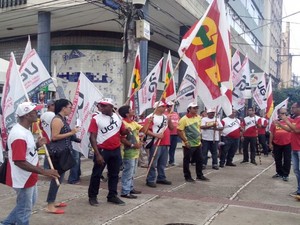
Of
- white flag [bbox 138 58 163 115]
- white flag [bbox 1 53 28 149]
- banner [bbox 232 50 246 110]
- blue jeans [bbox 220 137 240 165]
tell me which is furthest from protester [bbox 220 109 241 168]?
white flag [bbox 1 53 28 149]

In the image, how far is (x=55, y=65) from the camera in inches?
763

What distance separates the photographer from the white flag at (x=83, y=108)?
8.34 m

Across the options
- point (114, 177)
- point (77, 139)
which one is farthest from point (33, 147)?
point (77, 139)

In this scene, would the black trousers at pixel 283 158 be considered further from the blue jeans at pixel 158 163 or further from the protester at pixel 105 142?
the protester at pixel 105 142

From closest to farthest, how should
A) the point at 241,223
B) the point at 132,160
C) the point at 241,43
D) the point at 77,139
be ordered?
the point at 241,223 → the point at 132,160 → the point at 77,139 → the point at 241,43

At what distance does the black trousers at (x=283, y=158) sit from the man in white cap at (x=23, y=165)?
673 cm

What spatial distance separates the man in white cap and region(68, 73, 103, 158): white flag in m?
3.75

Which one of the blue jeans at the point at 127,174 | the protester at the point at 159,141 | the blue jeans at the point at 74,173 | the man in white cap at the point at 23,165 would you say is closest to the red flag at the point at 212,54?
the protester at the point at 159,141

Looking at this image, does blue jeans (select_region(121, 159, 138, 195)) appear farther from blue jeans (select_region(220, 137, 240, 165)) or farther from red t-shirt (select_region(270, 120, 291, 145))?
blue jeans (select_region(220, 137, 240, 165))

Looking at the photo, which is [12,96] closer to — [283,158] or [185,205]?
[185,205]

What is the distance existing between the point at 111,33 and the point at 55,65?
311 cm

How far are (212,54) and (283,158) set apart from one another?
371 cm

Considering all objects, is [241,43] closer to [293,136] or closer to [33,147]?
[293,136]

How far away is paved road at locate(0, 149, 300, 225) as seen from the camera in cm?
594
